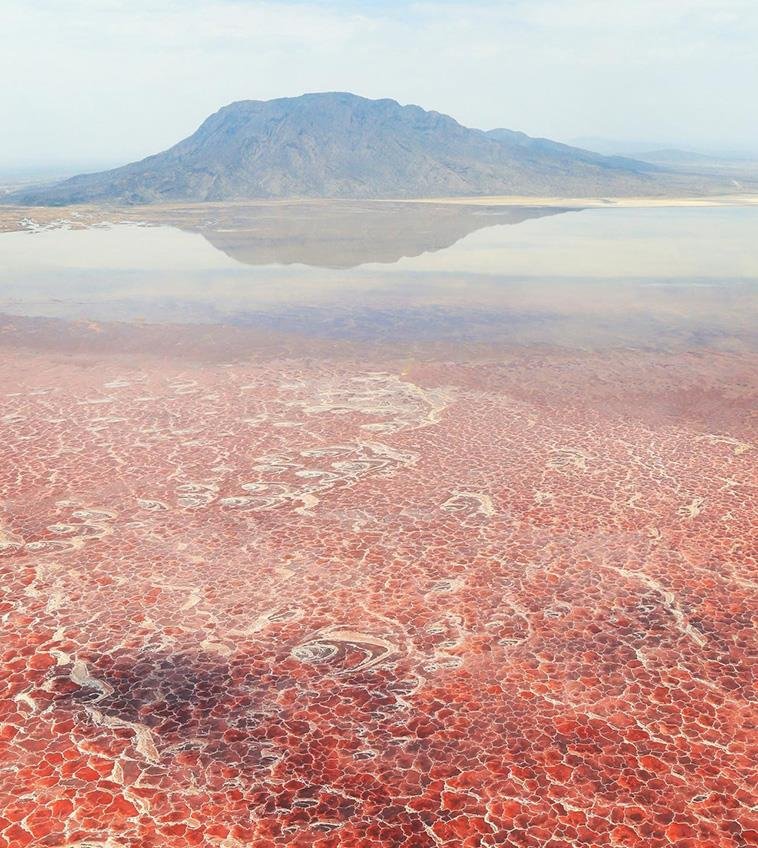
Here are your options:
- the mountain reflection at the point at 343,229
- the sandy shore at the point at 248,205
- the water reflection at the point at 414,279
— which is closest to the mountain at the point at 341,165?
the sandy shore at the point at 248,205

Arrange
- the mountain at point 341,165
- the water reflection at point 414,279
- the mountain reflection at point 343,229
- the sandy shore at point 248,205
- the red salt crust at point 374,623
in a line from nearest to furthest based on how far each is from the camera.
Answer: the red salt crust at point 374,623 < the water reflection at point 414,279 < the mountain reflection at point 343,229 < the sandy shore at point 248,205 < the mountain at point 341,165

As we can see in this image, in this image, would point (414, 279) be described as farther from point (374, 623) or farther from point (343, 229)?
point (374, 623)

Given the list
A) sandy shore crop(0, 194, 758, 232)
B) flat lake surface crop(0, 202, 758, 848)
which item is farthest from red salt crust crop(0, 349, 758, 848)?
sandy shore crop(0, 194, 758, 232)

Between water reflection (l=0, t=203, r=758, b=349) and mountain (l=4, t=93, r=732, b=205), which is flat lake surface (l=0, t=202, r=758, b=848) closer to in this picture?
water reflection (l=0, t=203, r=758, b=349)

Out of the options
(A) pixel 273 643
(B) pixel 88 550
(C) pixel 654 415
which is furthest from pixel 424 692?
(C) pixel 654 415

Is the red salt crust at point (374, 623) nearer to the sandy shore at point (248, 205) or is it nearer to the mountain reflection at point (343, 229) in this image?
the mountain reflection at point (343, 229)
